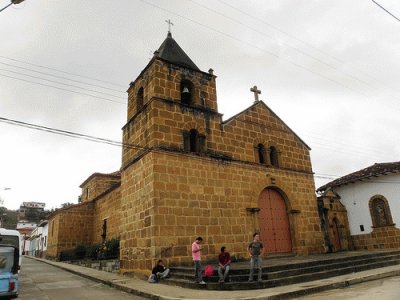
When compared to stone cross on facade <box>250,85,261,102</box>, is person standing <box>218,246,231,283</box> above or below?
below

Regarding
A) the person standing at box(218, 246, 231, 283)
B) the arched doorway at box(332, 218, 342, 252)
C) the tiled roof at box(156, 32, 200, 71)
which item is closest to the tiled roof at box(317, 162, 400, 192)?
the arched doorway at box(332, 218, 342, 252)

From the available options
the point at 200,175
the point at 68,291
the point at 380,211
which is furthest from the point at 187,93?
the point at 380,211

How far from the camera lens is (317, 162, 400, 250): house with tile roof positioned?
17.8 metres

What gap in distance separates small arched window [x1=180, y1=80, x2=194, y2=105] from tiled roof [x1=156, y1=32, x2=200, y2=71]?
753 millimetres

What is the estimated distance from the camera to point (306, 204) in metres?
15.6

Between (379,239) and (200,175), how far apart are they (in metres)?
12.6

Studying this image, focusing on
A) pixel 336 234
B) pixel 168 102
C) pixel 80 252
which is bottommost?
pixel 80 252

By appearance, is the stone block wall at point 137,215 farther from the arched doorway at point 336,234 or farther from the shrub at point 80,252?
the arched doorway at point 336,234

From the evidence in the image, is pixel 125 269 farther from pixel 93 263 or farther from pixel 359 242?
pixel 359 242

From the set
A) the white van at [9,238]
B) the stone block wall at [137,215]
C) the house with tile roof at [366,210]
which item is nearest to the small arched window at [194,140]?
the stone block wall at [137,215]

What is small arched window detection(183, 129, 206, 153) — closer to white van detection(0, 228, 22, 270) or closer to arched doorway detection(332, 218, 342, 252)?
white van detection(0, 228, 22, 270)

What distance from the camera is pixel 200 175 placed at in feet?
41.2

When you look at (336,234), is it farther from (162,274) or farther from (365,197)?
(162,274)

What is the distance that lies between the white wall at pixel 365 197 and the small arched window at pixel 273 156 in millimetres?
7452
